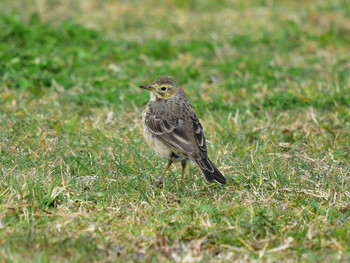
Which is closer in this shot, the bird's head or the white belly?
the white belly

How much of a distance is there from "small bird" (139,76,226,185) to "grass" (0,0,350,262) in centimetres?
28

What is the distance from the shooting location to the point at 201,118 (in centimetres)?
875

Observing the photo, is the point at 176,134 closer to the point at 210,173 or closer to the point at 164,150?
the point at 164,150

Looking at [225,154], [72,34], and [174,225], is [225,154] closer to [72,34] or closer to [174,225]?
[174,225]

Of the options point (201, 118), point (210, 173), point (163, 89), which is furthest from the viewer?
point (201, 118)

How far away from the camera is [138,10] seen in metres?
14.2

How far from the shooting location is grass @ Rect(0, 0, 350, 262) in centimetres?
507

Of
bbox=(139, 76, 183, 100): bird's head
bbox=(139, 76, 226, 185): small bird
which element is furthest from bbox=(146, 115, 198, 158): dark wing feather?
bbox=(139, 76, 183, 100): bird's head

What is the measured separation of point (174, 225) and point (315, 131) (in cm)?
363

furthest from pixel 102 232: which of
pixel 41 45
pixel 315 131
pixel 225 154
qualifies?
pixel 41 45

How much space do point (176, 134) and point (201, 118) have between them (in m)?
2.25

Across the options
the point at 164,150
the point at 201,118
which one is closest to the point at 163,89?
the point at 164,150

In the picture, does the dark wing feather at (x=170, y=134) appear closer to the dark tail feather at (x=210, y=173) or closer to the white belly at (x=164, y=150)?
the white belly at (x=164, y=150)

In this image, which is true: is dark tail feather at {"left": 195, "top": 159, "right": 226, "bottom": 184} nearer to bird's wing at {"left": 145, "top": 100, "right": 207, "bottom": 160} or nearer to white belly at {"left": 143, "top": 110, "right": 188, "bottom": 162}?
bird's wing at {"left": 145, "top": 100, "right": 207, "bottom": 160}
